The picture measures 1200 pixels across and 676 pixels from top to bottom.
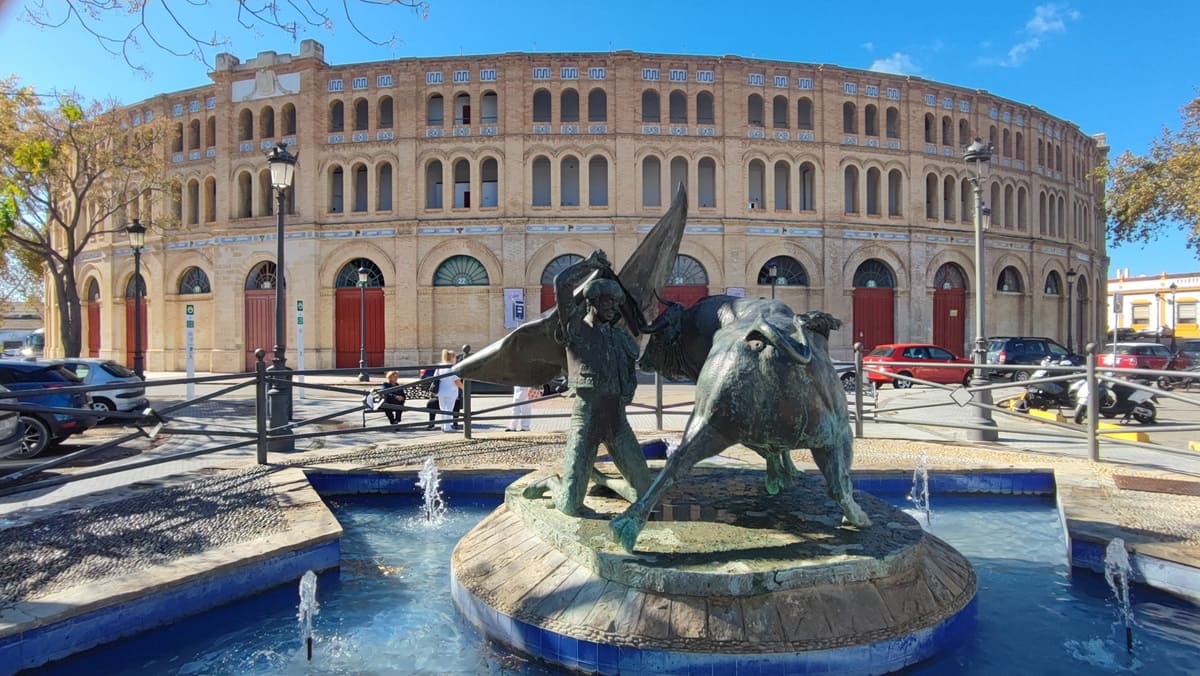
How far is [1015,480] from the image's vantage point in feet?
23.7

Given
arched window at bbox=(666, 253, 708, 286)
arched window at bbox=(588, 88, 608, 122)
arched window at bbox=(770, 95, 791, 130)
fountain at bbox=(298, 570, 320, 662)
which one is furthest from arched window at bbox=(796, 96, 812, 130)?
fountain at bbox=(298, 570, 320, 662)

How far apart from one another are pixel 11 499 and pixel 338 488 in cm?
289

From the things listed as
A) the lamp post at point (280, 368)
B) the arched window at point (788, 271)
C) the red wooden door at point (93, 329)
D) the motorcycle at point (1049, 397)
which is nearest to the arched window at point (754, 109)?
the arched window at point (788, 271)

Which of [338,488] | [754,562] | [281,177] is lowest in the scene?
[338,488]

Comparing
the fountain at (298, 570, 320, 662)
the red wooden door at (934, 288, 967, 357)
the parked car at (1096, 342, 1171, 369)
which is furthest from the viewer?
the red wooden door at (934, 288, 967, 357)

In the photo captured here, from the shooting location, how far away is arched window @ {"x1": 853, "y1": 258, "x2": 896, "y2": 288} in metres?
29.3

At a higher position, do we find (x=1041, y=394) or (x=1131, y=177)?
(x=1131, y=177)

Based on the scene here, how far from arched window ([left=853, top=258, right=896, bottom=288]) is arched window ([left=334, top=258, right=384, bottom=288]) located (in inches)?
810

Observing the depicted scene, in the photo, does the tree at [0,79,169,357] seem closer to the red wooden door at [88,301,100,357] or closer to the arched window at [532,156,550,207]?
the red wooden door at [88,301,100,357]

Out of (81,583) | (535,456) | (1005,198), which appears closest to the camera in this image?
(81,583)

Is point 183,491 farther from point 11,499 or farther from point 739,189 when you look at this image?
point 739,189

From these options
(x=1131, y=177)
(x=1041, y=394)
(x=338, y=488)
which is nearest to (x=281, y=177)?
(x=338, y=488)

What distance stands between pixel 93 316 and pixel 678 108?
30429mm

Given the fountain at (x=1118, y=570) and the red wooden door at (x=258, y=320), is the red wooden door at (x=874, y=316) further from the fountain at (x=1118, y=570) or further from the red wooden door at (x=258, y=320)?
the fountain at (x=1118, y=570)
